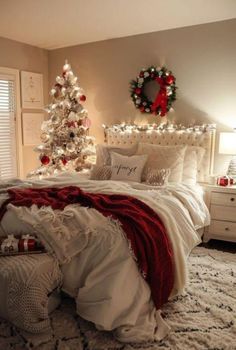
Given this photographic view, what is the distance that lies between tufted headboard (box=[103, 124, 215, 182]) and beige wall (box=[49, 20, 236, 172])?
0.40 feet

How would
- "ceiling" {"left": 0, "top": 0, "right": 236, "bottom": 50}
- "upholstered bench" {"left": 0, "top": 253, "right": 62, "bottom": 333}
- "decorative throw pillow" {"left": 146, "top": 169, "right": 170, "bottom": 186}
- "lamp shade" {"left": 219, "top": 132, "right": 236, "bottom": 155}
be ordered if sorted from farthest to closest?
"lamp shade" {"left": 219, "top": 132, "right": 236, "bottom": 155} → "decorative throw pillow" {"left": 146, "top": 169, "right": 170, "bottom": 186} → "ceiling" {"left": 0, "top": 0, "right": 236, "bottom": 50} → "upholstered bench" {"left": 0, "top": 253, "right": 62, "bottom": 333}

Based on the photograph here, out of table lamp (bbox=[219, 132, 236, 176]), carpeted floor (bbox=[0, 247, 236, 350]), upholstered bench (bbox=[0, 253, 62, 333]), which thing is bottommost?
carpeted floor (bbox=[0, 247, 236, 350])

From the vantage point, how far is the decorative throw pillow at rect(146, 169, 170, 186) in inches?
136

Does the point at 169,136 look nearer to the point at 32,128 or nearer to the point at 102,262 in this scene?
the point at 32,128

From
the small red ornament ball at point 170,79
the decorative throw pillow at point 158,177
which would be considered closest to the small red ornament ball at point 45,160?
the decorative throw pillow at point 158,177

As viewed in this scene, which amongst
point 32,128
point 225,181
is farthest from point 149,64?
point 32,128

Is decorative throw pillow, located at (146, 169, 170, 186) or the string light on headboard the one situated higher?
the string light on headboard

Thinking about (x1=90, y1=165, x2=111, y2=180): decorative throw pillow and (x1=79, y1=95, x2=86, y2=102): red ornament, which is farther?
(x1=79, y1=95, x2=86, y2=102): red ornament

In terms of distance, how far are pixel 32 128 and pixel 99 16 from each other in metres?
2.20

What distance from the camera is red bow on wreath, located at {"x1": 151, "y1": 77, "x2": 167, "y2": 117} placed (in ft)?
14.0

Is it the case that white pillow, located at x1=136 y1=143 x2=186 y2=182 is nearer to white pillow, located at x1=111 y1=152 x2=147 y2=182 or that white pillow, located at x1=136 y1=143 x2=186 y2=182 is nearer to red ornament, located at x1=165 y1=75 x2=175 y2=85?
white pillow, located at x1=111 y1=152 x2=147 y2=182

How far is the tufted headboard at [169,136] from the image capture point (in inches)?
160

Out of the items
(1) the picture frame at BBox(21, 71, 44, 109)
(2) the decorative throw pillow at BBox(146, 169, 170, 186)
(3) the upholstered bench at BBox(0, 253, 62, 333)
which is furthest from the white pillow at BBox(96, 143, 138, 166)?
(3) the upholstered bench at BBox(0, 253, 62, 333)

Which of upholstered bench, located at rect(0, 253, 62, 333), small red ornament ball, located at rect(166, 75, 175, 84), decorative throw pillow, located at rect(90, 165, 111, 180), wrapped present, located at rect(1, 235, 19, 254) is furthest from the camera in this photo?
small red ornament ball, located at rect(166, 75, 175, 84)
